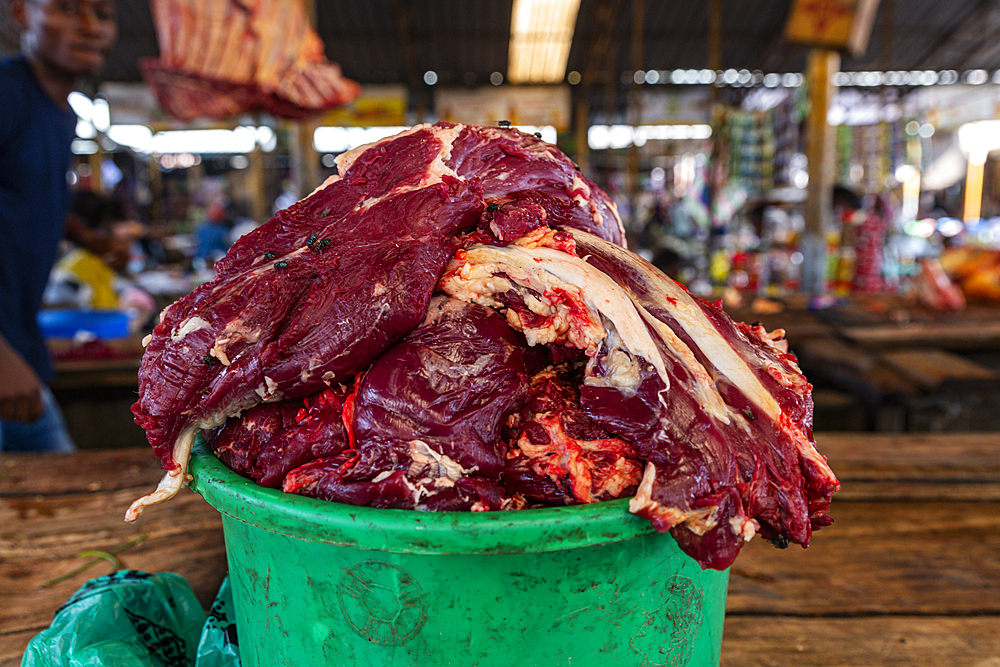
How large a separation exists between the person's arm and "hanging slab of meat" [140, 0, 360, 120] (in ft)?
10.6

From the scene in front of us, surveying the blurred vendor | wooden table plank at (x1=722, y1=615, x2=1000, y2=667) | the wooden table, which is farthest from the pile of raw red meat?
the blurred vendor

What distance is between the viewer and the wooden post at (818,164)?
8.22 metres

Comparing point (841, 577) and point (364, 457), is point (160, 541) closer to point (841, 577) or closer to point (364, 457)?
point (364, 457)

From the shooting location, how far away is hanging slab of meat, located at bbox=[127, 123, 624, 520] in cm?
103

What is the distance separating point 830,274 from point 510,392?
9.58m

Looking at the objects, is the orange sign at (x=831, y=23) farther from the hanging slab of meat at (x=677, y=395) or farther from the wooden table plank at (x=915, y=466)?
the hanging slab of meat at (x=677, y=395)

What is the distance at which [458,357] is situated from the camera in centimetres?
102

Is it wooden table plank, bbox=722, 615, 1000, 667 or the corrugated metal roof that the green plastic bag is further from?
the corrugated metal roof

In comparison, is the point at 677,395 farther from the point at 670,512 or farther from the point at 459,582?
the point at 459,582

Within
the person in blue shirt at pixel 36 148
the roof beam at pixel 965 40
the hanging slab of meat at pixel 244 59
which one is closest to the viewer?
the person in blue shirt at pixel 36 148

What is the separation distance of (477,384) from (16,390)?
2.45 metres

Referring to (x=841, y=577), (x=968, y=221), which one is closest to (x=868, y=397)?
(x=841, y=577)

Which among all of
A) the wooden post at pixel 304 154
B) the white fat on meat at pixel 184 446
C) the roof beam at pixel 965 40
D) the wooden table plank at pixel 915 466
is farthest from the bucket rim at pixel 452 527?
the roof beam at pixel 965 40

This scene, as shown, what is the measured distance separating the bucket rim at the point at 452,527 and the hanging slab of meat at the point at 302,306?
21 centimetres
